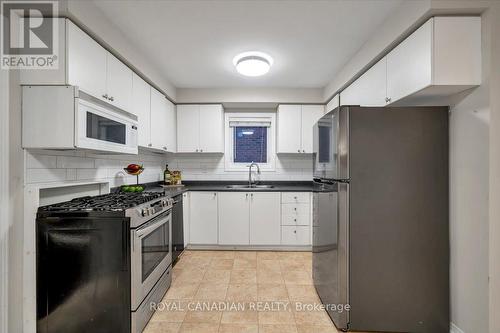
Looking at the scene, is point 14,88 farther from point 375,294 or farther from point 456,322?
point 456,322

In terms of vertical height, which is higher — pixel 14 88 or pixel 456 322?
pixel 14 88

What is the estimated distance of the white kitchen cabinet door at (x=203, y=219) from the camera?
3482mm

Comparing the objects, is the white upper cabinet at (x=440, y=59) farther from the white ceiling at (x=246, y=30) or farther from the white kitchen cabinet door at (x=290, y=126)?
the white kitchen cabinet door at (x=290, y=126)

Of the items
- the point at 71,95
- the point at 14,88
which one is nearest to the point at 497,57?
the point at 71,95

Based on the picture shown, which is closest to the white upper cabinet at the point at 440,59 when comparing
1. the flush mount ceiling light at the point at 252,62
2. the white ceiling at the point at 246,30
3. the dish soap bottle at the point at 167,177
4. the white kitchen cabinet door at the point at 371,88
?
the white kitchen cabinet door at the point at 371,88

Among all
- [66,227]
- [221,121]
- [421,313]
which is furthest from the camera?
[221,121]

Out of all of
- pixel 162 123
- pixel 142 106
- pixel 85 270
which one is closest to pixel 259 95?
pixel 162 123

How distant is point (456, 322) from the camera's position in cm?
168

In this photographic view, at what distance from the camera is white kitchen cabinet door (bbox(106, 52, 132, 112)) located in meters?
2.05

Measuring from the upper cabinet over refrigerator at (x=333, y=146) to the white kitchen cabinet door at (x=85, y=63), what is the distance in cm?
186

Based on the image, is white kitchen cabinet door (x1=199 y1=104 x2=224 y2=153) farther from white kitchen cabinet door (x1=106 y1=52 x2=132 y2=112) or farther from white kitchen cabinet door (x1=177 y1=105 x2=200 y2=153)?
white kitchen cabinet door (x1=106 y1=52 x2=132 y2=112)

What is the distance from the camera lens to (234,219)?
347 centimetres

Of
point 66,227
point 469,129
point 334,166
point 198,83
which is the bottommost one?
point 66,227

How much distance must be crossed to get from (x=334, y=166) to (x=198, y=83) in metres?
2.48
